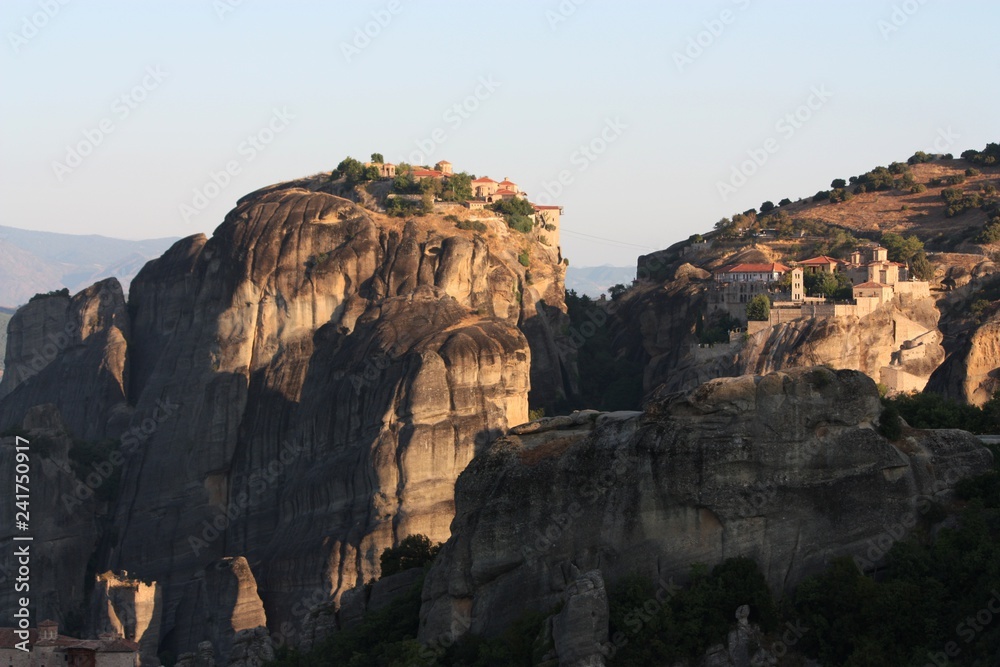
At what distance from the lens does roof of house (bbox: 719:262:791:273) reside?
10618 centimetres

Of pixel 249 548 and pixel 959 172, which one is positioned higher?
pixel 959 172

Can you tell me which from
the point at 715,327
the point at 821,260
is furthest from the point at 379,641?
the point at 821,260

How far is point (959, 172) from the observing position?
137m

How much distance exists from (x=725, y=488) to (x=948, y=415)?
522 inches

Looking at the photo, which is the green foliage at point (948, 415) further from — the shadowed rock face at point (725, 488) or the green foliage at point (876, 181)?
the green foliage at point (876, 181)

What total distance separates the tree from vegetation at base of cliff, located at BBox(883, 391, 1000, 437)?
124 feet

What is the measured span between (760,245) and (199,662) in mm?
58344

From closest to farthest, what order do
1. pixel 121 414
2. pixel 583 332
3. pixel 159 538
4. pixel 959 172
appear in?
pixel 159 538 → pixel 121 414 → pixel 583 332 → pixel 959 172

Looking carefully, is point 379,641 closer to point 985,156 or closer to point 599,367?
point 599,367

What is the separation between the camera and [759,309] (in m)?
99.0

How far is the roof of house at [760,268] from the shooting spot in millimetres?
106181

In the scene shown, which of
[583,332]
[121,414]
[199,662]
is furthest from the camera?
[583,332]

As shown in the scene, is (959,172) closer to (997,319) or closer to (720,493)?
(997,319)

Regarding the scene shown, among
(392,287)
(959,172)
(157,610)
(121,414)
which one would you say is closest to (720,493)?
(157,610)
